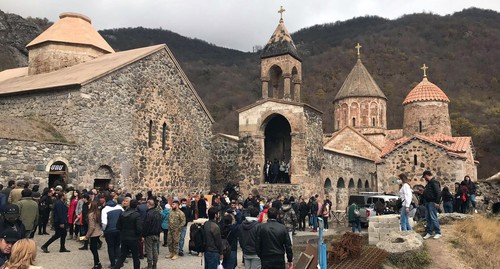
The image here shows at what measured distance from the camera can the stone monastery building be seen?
47.8 ft

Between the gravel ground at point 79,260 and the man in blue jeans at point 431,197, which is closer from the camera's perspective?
the gravel ground at point 79,260

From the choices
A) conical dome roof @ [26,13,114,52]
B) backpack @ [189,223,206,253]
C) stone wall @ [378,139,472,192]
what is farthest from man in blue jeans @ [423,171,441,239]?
conical dome roof @ [26,13,114,52]

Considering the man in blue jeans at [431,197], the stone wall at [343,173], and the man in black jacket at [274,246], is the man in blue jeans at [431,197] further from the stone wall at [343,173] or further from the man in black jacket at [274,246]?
the stone wall at [343,173]

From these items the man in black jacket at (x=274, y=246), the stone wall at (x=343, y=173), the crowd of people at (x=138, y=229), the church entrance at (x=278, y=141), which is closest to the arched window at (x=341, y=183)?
the stone wall at (x=343, y=173)

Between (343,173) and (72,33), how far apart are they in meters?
16.2

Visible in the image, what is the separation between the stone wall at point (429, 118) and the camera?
26.9m

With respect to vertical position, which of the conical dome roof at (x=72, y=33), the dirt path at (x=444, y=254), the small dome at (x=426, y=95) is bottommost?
the dirt path at (x=444, y=254)

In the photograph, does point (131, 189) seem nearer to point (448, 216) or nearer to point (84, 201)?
point (84, 201)

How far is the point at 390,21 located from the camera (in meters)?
112

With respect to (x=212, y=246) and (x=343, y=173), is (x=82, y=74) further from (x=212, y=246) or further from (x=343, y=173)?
(x=343, y=173)

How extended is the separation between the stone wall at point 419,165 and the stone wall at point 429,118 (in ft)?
16.5

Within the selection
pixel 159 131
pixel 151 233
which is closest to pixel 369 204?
pixel 159 131

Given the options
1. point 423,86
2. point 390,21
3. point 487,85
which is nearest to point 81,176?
point 423,86

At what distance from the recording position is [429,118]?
27188 millimetres
